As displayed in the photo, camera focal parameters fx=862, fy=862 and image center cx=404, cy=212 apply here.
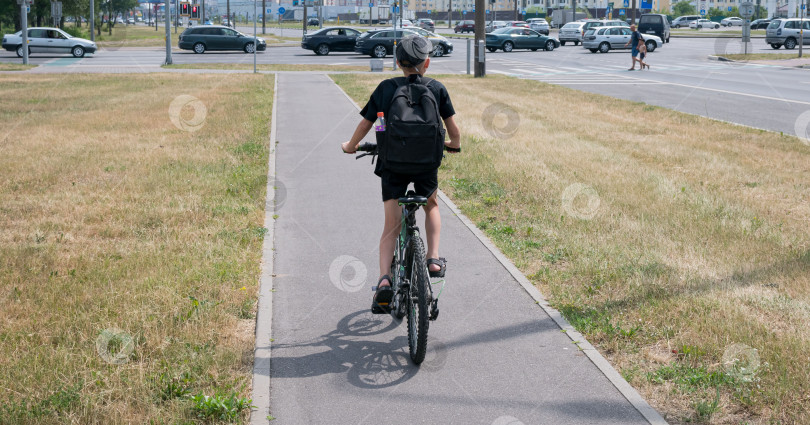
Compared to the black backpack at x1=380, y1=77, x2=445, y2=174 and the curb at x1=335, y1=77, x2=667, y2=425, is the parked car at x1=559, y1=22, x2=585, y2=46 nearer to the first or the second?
the curb at x1=335, y1=77, x2=667, y2=425

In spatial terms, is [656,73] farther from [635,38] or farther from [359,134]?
[359,134]

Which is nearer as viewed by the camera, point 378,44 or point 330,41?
point 378,44

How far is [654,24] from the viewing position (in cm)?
5872

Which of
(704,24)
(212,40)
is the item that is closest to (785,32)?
(212,40)

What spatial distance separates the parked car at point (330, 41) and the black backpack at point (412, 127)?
142ft

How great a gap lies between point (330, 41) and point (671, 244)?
41.5m

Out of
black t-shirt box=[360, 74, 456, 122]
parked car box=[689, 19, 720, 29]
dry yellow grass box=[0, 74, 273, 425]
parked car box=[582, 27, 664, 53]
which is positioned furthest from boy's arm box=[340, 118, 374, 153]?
parked car box=[689, 19, 720, 29]

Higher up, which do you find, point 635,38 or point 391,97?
point 635,38

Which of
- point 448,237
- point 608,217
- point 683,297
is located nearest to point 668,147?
point 608,217

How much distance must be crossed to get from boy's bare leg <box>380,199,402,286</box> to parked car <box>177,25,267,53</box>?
144ft

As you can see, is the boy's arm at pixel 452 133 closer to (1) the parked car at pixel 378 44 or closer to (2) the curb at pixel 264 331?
(2) the curb at pixel 264 331
